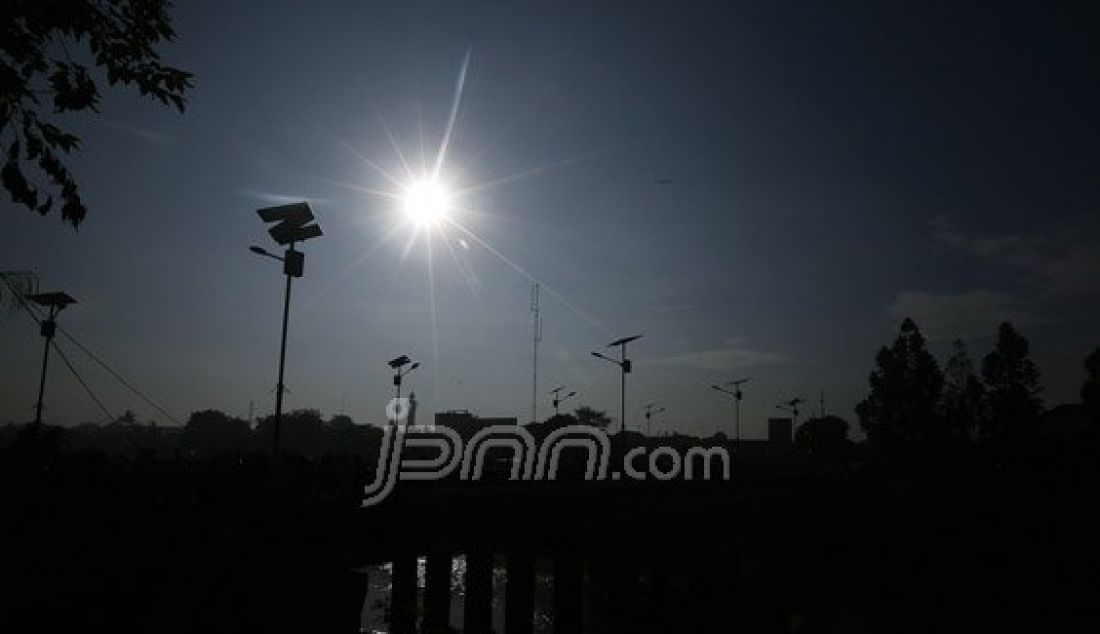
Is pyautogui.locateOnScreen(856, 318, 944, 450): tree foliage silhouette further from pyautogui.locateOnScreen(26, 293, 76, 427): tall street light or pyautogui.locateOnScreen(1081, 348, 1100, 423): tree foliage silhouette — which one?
pyautogui.locateOnScreen(26, 293, 76, 427): tall street light

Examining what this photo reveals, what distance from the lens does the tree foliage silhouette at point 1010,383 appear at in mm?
76625

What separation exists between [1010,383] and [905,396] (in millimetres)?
12321

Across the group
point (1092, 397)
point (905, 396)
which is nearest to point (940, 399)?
point (905, 396)

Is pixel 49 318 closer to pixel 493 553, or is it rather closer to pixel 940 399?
pixel 493 553

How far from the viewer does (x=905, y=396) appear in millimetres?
79312

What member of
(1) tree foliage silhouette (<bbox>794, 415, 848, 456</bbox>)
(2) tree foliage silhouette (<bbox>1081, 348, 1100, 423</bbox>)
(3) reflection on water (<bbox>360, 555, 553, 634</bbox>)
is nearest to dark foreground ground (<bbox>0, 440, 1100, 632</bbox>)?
(3) reflection on water (<bbox>360, 555, 553, 634</bbox>)

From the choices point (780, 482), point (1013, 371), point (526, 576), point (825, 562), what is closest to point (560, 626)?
point (526, 576)

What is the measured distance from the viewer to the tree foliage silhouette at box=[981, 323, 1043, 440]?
251 feet

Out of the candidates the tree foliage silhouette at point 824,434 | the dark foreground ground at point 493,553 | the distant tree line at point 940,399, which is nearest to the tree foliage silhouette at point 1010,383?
the distant tree line at point 940,399

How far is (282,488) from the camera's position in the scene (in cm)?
275

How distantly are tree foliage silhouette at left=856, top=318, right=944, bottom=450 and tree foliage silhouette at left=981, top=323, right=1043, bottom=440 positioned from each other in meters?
6.65

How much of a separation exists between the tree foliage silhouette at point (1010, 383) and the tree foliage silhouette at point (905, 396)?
6651 mm

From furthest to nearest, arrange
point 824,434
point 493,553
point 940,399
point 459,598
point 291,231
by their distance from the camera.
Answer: point 824,434 < point 940,399 < point 459,598 < point 291,231 < point 493,553

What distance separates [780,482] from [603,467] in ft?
13.3
